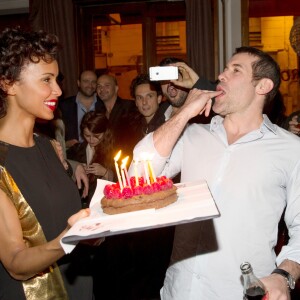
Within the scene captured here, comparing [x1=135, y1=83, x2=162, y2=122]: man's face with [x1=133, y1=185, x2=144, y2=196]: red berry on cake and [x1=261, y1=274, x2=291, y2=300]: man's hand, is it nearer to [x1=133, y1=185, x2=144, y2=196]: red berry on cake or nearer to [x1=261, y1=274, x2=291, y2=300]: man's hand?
[x1=133, y1=185, x2=144, y2=196]: red berry on cake

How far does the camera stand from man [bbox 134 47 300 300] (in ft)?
6.35

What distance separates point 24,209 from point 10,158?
24cm

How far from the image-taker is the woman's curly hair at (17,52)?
5.90ft

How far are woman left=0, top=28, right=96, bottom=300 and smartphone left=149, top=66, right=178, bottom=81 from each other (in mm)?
561

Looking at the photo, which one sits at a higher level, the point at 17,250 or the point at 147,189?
the point at 147,189

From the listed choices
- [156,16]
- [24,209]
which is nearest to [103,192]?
[24,209]

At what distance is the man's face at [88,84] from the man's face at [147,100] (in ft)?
4.03

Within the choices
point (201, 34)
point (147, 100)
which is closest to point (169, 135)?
point (147, 100)

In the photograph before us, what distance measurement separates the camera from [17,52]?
1.81 metres

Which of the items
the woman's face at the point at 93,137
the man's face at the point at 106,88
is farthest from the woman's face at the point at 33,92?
the man's face at the point at 106,88

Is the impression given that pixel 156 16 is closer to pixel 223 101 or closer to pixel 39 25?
pixel 39 25

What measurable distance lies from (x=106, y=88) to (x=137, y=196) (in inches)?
146

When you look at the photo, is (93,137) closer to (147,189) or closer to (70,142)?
(70,142)

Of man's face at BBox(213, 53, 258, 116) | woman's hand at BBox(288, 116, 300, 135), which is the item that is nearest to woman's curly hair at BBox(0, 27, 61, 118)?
man's face at BBox(213, 53, 258, 116)
